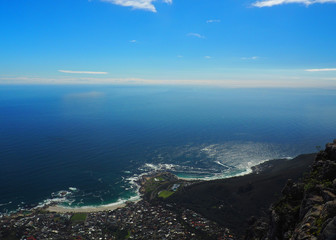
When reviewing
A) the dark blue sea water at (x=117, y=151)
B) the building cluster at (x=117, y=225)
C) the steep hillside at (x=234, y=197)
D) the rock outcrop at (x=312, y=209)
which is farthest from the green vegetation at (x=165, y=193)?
the rock outcrop at (x=312, y=209)

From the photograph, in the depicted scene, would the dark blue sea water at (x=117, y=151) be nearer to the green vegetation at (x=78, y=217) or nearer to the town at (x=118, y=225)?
the green vegetation at (x=78, y=217)

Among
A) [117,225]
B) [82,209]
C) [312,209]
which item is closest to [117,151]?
[82,209]

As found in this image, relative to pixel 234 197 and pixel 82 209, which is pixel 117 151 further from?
pixel 234 197

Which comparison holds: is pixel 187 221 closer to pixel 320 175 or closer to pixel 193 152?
pixel 320 175

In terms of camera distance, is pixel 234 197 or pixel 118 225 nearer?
pixel 118 225

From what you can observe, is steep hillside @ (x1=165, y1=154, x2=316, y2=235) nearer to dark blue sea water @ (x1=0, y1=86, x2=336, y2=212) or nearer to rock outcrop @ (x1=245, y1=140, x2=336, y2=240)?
dark blue sea water @ (x1=0, y1=86, x2=336, y2=212)

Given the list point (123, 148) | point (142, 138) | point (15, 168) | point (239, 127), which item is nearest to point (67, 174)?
point (15, 168)

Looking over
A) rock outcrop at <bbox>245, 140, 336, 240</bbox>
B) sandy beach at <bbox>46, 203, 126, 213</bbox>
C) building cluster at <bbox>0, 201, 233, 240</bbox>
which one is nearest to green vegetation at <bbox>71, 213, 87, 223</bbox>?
building cluster at <bbox>0, 201, 233, 240</bbox>
